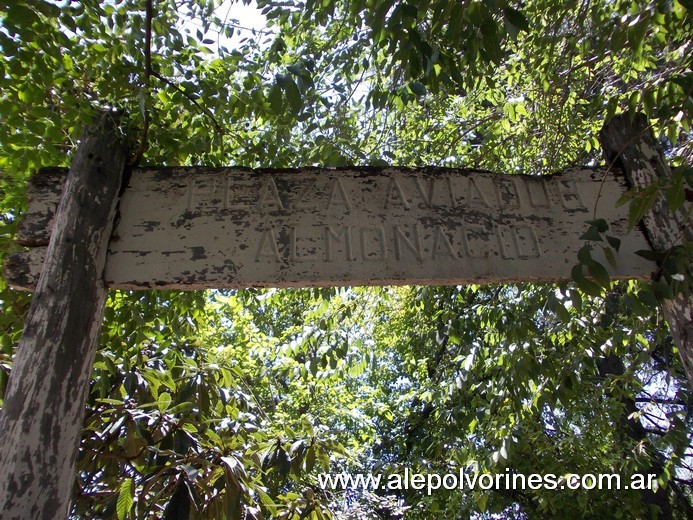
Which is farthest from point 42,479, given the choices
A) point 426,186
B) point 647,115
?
point 647,115

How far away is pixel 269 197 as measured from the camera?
1.94 m

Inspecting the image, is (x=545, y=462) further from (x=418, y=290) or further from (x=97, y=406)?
(x=97, y=406)

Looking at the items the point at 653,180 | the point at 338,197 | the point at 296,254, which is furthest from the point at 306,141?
the point at 653,180

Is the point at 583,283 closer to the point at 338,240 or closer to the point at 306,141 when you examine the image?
the point at 338,240

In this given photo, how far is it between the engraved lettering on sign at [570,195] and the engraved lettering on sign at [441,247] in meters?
0.48

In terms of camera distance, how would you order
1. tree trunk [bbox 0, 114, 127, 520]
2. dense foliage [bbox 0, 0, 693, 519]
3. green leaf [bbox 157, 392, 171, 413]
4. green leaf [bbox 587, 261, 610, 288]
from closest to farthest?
tree trunk [bbox 0, 114, 127, 520]
green leaf [bbox 587, 261, 610, 288]
dense foliage [bbox 0, 0, 693, 519]
green leaf [bbox 157, 392, 171, 413]

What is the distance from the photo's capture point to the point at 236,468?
2451mm

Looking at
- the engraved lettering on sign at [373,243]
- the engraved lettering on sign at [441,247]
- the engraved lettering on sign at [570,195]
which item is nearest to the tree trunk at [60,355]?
the engraved lettering on sign at [373,243]

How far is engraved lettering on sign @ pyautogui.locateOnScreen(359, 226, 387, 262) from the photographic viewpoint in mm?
1825

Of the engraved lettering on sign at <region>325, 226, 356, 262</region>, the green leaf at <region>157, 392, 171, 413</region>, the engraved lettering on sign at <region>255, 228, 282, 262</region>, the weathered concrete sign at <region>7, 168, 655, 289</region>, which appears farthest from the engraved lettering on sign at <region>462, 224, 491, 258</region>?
the green leaf at <region>157, 392, 171, 413</region>

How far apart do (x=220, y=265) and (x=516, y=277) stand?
97 centimetres

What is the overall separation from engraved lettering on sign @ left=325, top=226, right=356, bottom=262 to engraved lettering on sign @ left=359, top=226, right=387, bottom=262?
41 millimetres

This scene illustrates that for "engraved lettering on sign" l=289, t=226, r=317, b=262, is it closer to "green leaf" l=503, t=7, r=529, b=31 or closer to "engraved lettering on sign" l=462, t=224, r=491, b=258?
"engraved lettering on sign" l=462, t=224, r=491, b=258

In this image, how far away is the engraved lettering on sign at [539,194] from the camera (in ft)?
6.60
